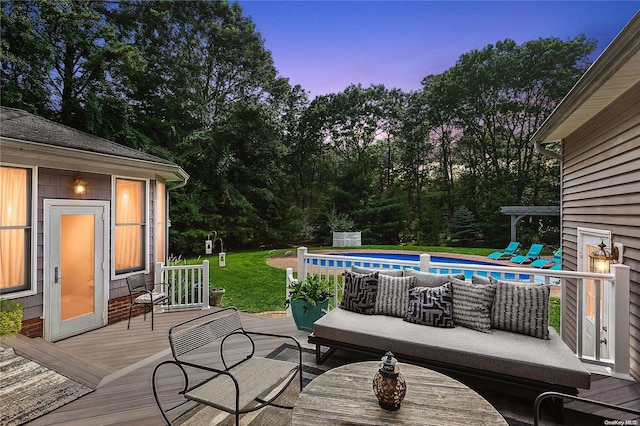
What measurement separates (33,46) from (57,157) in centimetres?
858

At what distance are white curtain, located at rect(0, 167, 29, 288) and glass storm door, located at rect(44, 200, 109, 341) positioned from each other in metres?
0.22

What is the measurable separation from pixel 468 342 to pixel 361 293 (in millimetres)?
1203

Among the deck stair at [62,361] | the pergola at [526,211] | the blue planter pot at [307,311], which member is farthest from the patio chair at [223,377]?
the pergola at [526,211]

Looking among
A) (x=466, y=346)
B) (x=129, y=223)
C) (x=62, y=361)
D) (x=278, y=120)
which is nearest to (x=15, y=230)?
(x=129, y=223)

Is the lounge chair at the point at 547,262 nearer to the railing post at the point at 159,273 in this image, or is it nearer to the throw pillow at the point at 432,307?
the throw pillow at the point at 432,307

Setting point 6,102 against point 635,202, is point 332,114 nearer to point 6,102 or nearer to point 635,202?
point 6,102

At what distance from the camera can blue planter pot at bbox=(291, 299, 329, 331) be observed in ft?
13.3

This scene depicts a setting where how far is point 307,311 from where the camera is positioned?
13.4 ft

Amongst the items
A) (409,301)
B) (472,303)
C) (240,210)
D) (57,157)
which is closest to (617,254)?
(472,303)

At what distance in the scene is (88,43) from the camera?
1048 cm

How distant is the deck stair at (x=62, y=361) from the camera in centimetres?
298

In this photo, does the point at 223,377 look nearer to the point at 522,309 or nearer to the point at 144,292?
the point at 522,309

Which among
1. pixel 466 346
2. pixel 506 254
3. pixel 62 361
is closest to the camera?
pixel 466 346

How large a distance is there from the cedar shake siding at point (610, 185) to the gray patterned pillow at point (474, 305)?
137cm
